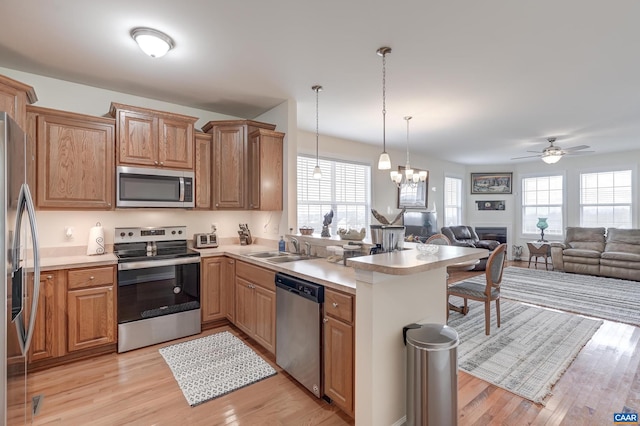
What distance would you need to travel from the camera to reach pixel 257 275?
2.90m

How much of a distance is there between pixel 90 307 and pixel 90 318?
102 millimetres

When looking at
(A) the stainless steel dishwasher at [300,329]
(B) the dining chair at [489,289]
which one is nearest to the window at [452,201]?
(B) the dining chair at [489,289]

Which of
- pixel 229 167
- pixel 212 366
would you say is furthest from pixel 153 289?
pixel 229 167

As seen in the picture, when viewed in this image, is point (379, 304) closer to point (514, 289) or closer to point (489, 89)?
point (489, 89)

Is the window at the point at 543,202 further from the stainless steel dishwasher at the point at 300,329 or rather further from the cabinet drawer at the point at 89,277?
the cabinet drawer at the point at 89,277

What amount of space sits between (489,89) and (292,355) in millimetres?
3456

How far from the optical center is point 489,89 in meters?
3.40

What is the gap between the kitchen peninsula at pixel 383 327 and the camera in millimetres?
1690

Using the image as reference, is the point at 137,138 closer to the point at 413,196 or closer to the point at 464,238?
the point at 413,196

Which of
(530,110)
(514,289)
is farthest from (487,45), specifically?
(514,289)

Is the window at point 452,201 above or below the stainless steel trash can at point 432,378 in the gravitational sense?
above

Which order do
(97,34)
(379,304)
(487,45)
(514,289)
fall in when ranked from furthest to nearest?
(514,289) < (487,45) < (97,34) < (379,304)

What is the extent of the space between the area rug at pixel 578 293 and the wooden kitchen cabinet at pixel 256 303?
3.90 metres

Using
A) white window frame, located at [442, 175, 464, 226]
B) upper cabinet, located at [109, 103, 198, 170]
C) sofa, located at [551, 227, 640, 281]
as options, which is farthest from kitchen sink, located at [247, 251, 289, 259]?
sofa, located at [551, 227, 640, 281]
